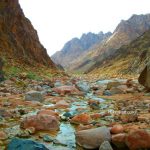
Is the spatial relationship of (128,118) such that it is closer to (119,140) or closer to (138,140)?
(119,140)

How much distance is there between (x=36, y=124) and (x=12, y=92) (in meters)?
7.93

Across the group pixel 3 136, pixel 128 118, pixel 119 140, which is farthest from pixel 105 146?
pixel 128 118

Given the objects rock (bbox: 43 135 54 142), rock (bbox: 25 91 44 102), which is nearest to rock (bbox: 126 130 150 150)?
rock (bbox: 43 135 54 142)

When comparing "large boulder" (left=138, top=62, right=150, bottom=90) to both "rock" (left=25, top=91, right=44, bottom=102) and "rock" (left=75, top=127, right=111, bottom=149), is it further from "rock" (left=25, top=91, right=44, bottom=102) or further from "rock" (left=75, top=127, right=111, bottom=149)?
"rock" (left=75, top=127, right=111, bottom=149)

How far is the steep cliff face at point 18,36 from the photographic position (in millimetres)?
40094

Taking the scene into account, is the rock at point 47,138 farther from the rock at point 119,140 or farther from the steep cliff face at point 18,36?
the steep cliff face at point 18,36

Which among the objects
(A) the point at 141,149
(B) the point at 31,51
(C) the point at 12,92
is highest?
(B) the point at 31,51

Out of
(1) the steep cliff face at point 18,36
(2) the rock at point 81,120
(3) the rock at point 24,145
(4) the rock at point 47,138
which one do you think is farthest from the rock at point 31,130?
(1) the steep cliff face at point 18,36

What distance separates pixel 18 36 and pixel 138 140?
4375 centimetres

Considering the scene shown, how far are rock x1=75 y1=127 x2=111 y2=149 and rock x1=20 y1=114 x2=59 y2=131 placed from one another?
112 centimetres

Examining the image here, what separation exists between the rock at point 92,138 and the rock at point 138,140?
46cm

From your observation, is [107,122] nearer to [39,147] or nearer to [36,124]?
[36,124]

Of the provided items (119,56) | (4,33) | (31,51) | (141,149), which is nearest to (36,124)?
(141,149)

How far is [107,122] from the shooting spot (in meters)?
8.38
